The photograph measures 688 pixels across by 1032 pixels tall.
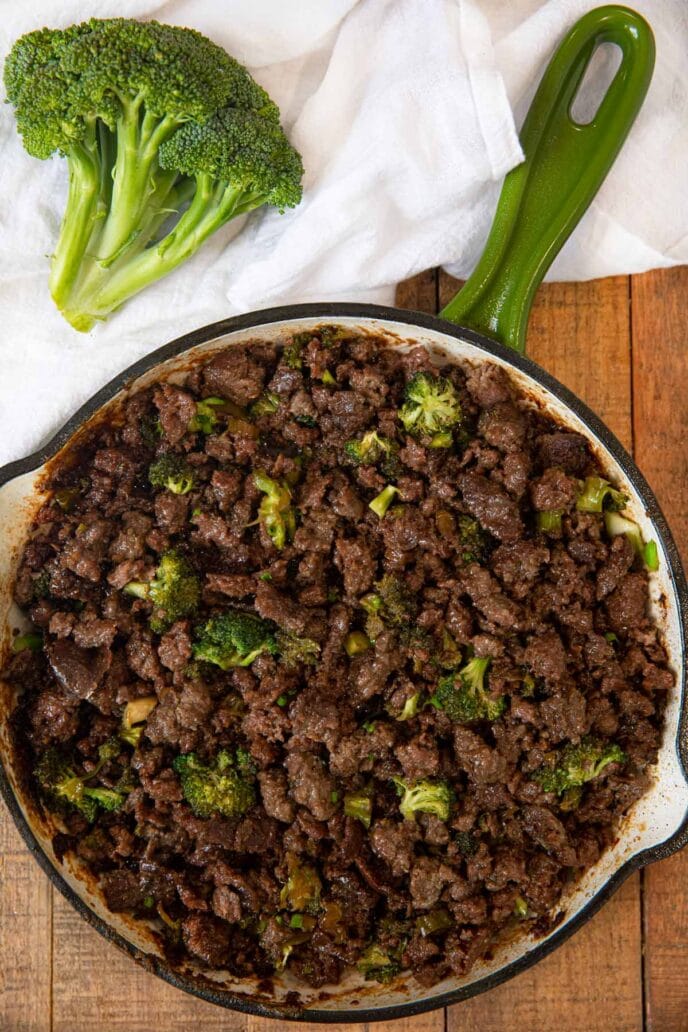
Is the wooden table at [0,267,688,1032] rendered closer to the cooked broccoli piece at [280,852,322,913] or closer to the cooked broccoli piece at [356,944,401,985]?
the cooked broccoli piece at [356,944,401,985]

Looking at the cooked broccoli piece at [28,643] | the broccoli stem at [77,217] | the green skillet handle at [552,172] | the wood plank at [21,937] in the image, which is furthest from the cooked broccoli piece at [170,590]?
the green skillet handle at [552,172]

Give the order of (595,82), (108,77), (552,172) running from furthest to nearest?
1. (595,82)
2. (552,172)
3. (108,77)

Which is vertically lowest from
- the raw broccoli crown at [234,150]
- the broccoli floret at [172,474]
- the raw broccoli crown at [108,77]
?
the broccoli floret at [172,474]

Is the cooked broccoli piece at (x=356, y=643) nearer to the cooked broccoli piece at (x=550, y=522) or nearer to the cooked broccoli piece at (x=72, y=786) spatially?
the cooked broccoli piece at (x=550, y=522)

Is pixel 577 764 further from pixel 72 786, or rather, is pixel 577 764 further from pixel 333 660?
pixel 72 786

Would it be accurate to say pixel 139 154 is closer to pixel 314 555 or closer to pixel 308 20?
pixel 308 20

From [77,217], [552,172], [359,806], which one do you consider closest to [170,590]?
[359,806]

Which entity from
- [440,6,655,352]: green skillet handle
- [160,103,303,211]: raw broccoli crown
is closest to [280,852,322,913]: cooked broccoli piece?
[440,6,655,352]: green skillet handle
